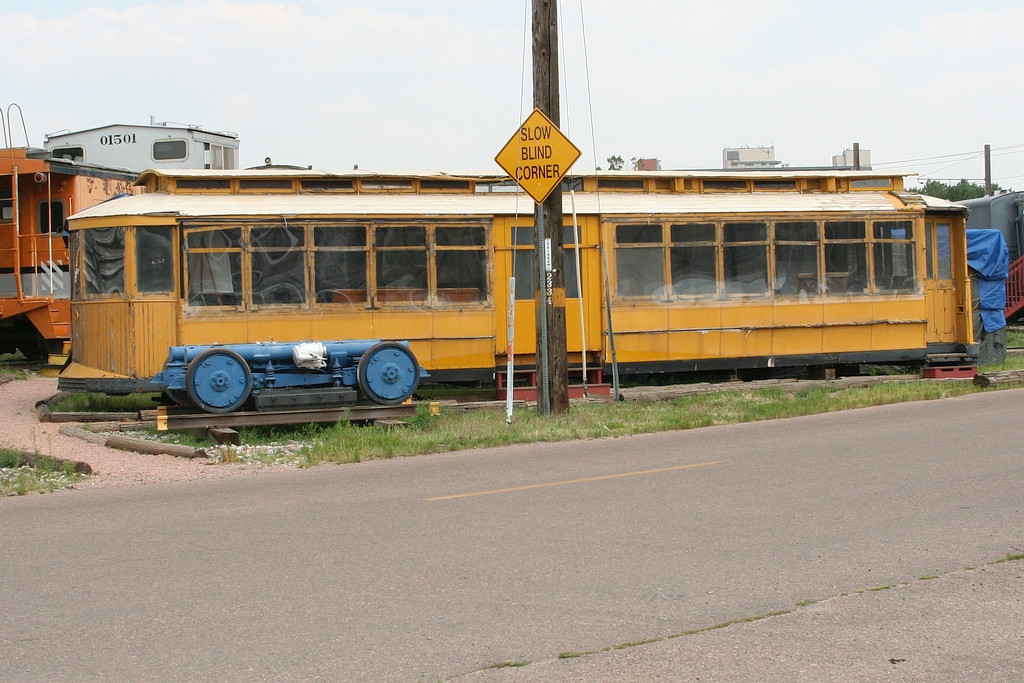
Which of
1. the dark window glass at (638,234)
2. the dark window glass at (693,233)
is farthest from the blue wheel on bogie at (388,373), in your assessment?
the dark window glass at (693,233)

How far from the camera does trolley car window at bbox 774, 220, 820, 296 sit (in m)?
17.1

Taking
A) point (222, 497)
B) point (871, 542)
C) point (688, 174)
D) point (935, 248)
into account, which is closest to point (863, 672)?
point (871, 542)

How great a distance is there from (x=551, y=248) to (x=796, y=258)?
495 cm

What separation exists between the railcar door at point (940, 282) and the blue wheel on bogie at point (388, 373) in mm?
8934

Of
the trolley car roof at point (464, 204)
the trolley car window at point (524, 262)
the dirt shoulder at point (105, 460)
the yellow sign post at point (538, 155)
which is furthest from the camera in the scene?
the trolley car window at point (524, 262)

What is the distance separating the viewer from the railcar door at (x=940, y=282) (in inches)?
717

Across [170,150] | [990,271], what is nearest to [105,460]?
[170,150]

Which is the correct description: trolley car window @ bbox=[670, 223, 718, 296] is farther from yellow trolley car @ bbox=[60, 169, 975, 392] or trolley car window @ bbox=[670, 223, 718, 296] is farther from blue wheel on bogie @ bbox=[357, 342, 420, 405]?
blue wheel on bogie @ bbox=[357, 342, 420, 405]

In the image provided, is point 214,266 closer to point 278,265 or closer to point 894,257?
point 278,265

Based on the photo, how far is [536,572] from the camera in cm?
646

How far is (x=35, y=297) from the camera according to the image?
20.3 metres

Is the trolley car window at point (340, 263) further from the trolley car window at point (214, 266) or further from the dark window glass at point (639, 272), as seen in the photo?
the dark window glass at point (639, 272)

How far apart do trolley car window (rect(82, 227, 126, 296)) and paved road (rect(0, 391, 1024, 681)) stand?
552cm

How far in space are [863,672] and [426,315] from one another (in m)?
11.2
